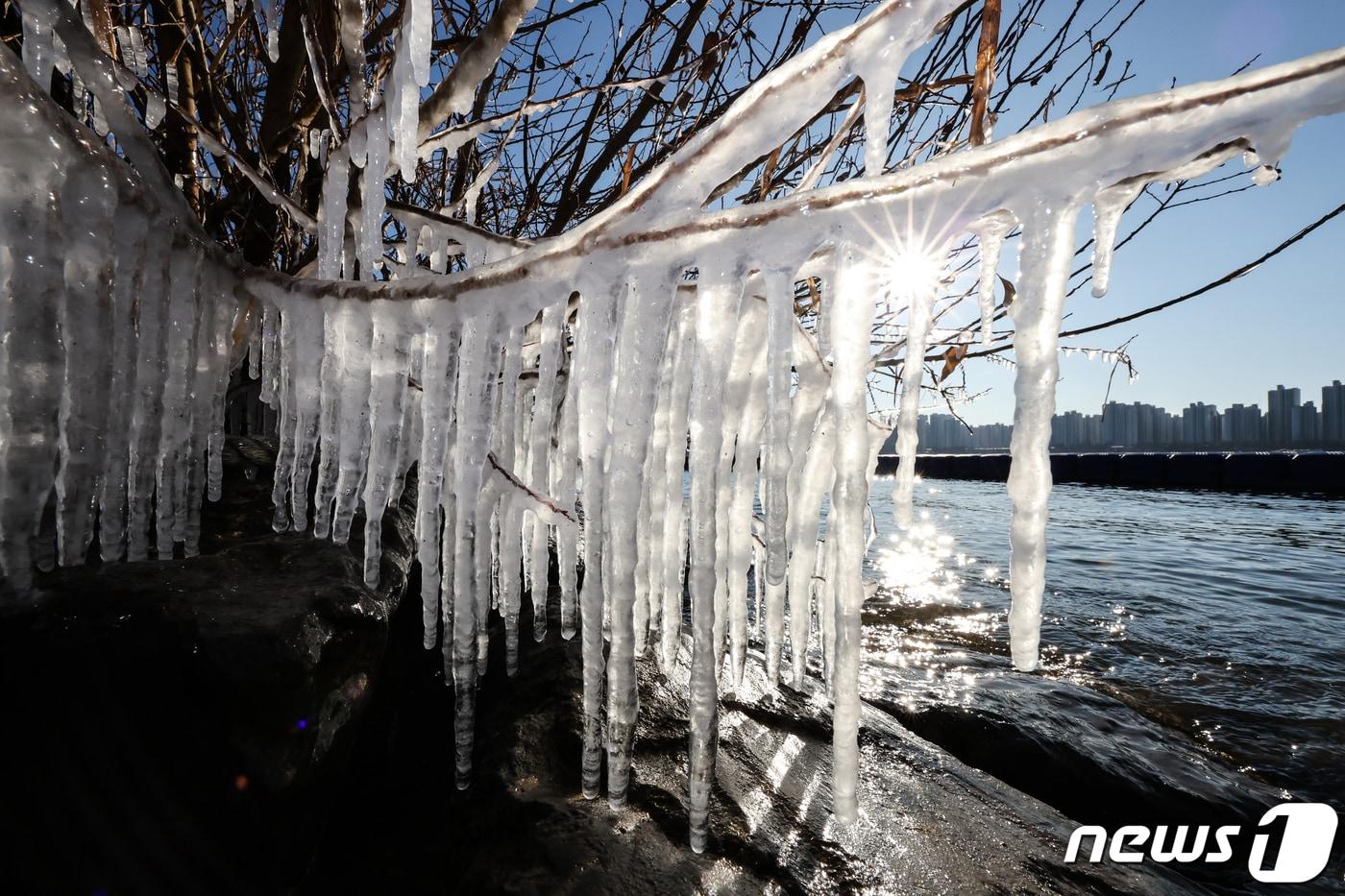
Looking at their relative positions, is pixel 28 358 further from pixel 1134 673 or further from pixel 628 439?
pixel 1134 673

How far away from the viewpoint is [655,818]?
1530mm

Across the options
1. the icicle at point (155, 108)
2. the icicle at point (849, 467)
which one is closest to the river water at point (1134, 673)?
the icicle at point (849, 467)

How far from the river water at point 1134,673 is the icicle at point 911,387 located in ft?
7.45

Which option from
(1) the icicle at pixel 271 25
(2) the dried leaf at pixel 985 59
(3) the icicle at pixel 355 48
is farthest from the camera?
(1) the icicle at pixel 271 25

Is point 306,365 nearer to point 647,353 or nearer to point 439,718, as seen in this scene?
point 647,353

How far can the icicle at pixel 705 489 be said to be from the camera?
975 millimetres

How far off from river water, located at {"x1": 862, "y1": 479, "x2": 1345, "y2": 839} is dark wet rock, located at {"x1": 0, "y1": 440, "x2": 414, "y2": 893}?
2729 millimetres

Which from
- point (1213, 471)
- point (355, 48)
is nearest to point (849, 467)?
point (355, 48)

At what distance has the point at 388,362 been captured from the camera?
1441 mm

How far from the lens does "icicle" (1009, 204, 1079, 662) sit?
781mm

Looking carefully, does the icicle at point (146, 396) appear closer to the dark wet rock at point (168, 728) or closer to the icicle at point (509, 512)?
the dark wet rock at point (168, 728)

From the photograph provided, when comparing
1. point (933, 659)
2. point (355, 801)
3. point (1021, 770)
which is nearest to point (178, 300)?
point (355, 801)

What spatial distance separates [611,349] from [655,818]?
1.33 m

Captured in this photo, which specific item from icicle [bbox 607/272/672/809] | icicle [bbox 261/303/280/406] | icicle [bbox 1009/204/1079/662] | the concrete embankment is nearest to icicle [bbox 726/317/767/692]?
icicle [bbox 607/272/672/809]
